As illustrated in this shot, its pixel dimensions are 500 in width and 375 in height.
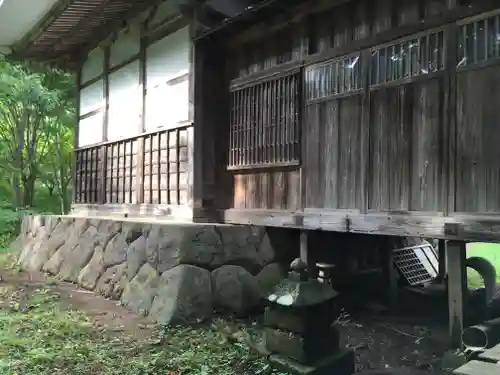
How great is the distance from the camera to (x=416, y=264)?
9.77m

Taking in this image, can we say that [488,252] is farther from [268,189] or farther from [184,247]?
[184,247]

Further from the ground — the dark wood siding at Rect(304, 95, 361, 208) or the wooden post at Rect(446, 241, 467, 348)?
the dark wood siding at Rect(304, 95, 361, 208)

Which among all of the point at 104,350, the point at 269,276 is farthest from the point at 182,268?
the point at 104,350

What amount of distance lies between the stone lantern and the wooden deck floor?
162 centimetres

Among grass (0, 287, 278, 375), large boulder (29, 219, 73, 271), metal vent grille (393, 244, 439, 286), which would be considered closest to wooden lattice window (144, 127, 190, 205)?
large boulder (29, 219, 73, 271)

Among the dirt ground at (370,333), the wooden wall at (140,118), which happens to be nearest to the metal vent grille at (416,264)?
the dirt ground at (370,333)

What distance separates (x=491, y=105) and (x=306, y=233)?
130 inches

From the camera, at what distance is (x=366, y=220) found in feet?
19.4

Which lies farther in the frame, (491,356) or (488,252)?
(488,252)

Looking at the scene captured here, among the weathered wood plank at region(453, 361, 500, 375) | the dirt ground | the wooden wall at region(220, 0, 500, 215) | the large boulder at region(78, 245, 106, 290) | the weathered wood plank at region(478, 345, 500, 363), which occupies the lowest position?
the dirt ground

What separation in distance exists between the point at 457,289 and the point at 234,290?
3.20 m

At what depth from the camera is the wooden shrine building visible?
5031 millimetres

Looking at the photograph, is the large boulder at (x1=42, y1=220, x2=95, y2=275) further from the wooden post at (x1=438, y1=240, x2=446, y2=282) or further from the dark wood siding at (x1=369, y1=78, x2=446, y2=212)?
the wooden post at (x1=438, y1=240, x2=446, y2=282)

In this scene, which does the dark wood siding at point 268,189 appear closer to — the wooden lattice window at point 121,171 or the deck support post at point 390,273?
the deck support post at point 390,273
